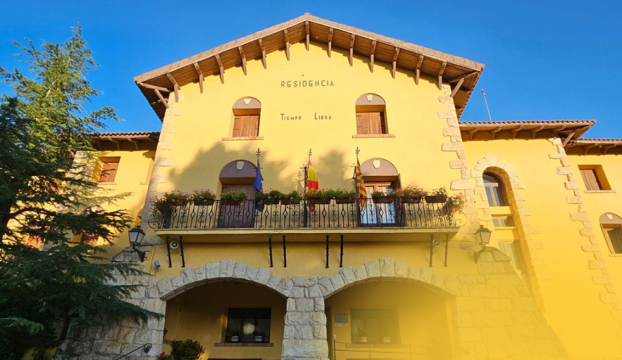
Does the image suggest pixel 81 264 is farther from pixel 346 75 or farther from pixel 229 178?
pixel 346 75

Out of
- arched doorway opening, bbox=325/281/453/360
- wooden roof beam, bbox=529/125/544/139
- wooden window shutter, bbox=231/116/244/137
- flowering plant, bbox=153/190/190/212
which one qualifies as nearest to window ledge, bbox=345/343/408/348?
arched doorway opening, bbox=325/281/453/360

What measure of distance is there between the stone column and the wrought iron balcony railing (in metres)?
1.71

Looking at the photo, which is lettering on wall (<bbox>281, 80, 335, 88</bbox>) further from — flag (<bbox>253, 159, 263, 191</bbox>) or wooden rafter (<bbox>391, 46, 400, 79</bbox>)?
flag (<bbox>253, 159, 263, 191</bbox>)

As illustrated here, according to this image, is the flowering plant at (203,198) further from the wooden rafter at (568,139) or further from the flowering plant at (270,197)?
the wooden rafter at (568,139)

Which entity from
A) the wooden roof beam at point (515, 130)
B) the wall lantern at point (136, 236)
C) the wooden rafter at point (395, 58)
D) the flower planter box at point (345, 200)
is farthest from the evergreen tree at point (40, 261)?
→ the wooden roof beam at point (515, 130)

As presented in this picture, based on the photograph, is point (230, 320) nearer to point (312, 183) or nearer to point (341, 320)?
point (341, 320)

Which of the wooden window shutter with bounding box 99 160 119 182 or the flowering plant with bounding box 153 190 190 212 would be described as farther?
the wooden window shutter with bounding box 99 160 119 182

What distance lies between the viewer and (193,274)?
10.1 metres

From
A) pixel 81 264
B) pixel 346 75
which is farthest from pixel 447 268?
pixel 81 264

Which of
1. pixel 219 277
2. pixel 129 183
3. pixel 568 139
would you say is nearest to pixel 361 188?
pixel 219 277

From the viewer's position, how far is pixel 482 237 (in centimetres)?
965

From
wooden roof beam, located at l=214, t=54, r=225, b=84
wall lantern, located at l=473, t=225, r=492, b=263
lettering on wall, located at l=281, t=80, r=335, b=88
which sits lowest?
wall lantern, located at l=473, t=225, r=492, b=263

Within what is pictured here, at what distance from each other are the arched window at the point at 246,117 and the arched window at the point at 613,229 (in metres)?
14.2

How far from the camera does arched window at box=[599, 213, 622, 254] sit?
14102 millimetres
